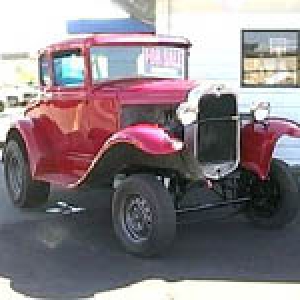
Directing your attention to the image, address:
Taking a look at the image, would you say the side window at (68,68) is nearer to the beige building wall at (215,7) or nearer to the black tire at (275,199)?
the black tire at (275,199)

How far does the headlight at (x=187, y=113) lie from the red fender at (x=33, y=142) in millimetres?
2158

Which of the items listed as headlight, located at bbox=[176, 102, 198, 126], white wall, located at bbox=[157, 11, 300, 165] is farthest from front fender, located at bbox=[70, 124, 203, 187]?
white wall, located at bbox=[157, 11, 300, 165]

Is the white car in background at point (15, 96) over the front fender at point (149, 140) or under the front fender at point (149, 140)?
under

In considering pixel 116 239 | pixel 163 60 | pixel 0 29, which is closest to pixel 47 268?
pixel 116 239

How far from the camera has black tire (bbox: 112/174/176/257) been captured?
21.9 feet

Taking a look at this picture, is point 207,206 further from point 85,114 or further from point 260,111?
point 85,114

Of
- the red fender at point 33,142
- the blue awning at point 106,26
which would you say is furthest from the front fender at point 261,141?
the blue awning at point 106,26

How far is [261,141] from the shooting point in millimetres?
7641

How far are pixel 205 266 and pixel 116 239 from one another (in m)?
1.22

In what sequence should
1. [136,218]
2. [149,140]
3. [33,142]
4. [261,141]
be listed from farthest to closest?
[33,142]
[261,141]
[136,218]
[149,140]

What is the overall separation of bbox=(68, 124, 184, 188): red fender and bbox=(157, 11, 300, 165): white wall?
4.65 metres

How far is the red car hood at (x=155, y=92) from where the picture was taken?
740 cm

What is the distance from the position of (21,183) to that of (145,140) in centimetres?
277

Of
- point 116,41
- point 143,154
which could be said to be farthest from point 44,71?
point 143,154
